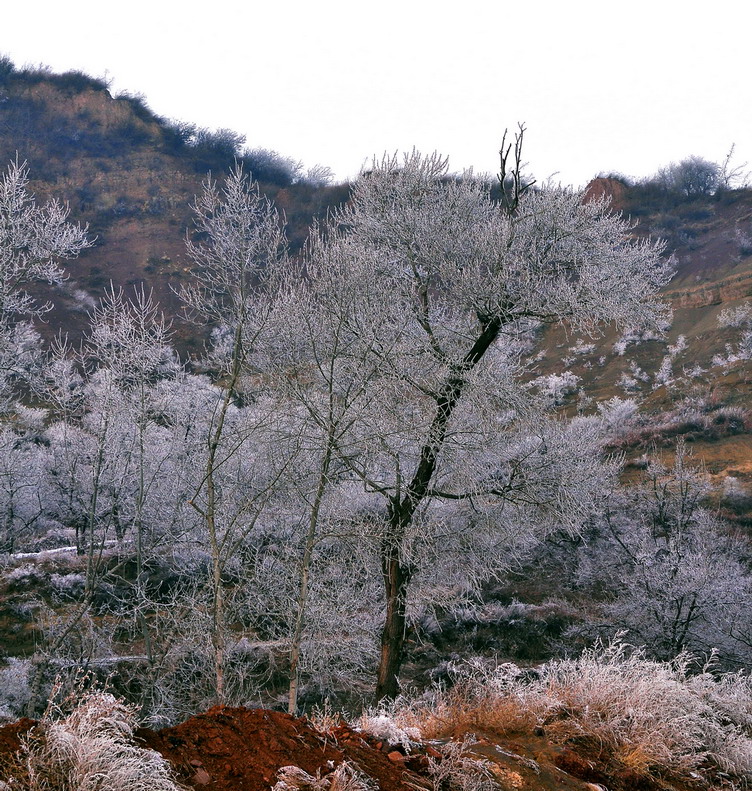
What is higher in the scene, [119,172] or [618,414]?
[119,172]

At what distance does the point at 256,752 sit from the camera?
2834 millimetres

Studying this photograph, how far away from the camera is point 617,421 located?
32.5 metres

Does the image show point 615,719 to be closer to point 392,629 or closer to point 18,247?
point 392,629

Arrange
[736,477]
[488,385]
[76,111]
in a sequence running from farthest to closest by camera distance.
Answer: [76,111], [736,477], [488,385]

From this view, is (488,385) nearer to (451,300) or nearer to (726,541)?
(451,300)

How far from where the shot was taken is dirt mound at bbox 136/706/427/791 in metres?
2.65

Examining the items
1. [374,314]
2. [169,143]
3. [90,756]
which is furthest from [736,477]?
[169,143]

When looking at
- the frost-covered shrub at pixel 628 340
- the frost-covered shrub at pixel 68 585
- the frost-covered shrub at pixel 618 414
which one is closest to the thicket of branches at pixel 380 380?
the frost-covered shrub at pixel 68 585

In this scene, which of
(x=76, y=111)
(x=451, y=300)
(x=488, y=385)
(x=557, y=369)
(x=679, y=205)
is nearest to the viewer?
(x=488, y=385)

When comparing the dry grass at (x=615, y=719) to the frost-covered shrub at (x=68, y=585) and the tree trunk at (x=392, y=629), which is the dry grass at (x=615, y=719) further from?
the frost-covered shrub at (x=68, y=585)

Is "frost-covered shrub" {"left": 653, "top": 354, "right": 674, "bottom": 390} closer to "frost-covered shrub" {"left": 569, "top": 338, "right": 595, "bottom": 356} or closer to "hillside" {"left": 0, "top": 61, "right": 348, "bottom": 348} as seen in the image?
"frost-covered shrub" {"left": 569, "top": 338, "right": 595, "bottom": 356}

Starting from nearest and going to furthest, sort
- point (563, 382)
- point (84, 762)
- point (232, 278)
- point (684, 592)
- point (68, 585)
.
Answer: point (84, 762), point (232, 278), point (684, 592), point (68, 585), point (563, 382)

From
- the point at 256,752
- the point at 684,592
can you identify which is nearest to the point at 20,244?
the point at 256,752

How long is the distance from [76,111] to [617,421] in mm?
80798
